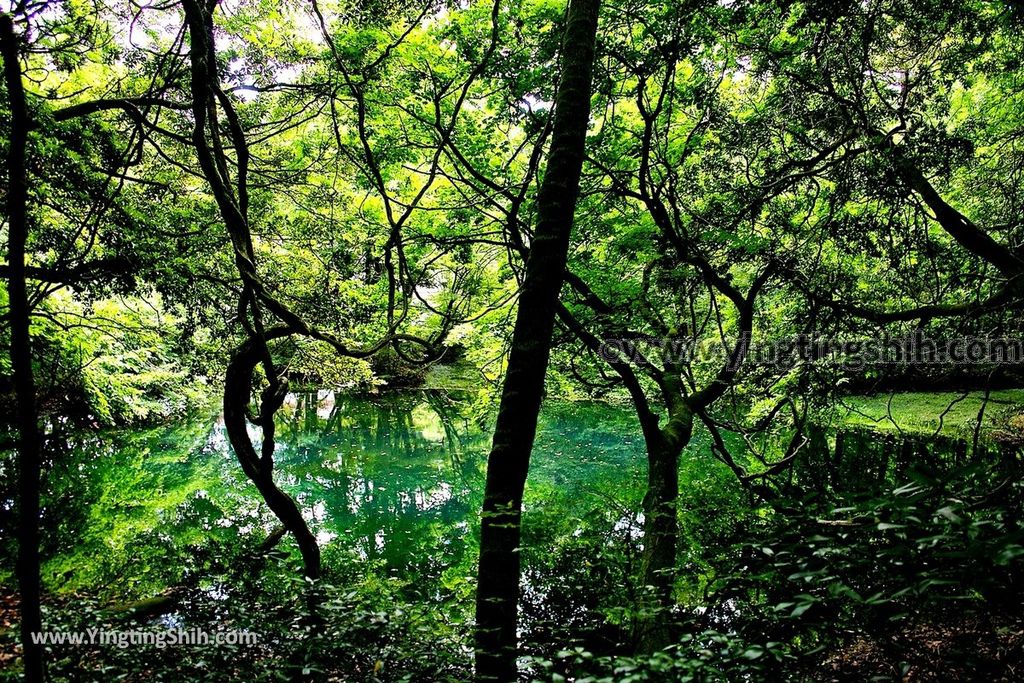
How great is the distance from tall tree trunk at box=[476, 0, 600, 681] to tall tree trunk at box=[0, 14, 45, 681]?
1.98 metres

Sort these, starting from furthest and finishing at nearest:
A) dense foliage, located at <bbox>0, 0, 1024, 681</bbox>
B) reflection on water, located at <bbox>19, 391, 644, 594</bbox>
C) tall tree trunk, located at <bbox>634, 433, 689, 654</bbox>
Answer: reflection on water, located at <bbox>19, 391, 644, 594</bbox>
tall tree trunk, located at <bbox>634, 433, 689, 654</bbox>
dense foliage, located at <bbox>0, 0, 1024, 681</bbox>

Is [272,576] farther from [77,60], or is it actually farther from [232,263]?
[77,60]

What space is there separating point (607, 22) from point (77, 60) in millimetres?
4483

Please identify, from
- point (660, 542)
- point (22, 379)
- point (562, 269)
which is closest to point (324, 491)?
point (660, 542)

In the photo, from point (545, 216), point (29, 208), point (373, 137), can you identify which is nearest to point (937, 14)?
point (545, 216)

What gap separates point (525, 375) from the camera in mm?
2047

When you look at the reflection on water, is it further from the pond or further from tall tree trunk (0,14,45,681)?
tall tree trunk (0,14,45,681)

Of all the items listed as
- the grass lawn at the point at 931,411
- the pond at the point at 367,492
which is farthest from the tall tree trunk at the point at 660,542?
the grass lawn at the point at 931,411

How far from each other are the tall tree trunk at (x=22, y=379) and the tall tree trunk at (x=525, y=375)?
1.98 metres

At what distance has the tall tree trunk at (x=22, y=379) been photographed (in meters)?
2.18

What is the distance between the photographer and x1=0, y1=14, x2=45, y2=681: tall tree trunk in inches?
86.0

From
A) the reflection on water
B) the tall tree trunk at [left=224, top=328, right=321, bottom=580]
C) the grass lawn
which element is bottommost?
the reflection on water

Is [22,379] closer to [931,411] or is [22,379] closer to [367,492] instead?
[367,492]

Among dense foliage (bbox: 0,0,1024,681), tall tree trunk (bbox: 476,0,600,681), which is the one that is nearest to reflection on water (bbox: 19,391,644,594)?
dense foliage (bbox: 0,0,1024,681)
